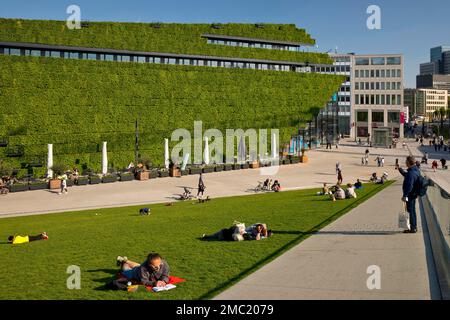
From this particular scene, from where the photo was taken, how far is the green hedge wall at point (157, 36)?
147ft

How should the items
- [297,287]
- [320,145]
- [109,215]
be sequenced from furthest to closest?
[320,145] < [109,215] < [297,287]

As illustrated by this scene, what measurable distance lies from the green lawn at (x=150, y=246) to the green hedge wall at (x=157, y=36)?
2668 centimetres

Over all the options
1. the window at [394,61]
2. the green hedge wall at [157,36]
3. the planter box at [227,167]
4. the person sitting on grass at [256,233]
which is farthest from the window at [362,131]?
the person sitting on grass at [256,233]

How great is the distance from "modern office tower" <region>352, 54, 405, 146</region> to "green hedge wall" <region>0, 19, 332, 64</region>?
1946 inches

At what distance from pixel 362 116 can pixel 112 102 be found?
85.1m

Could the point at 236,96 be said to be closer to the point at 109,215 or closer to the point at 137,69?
the point at 137,69

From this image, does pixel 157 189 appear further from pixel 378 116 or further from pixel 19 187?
pixel 378 116

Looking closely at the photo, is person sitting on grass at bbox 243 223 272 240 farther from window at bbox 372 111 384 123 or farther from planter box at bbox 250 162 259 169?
window at bbox 372 111 384 123

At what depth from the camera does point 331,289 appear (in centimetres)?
943

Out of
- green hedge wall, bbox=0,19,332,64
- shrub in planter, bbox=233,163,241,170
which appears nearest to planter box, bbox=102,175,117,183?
shrub in planter, bbox=233,163,241,170

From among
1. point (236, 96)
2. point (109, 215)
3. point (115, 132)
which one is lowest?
point (109, 215)

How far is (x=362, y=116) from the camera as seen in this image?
11900cm
